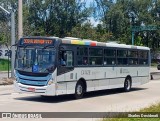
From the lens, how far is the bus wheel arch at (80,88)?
18.2 m

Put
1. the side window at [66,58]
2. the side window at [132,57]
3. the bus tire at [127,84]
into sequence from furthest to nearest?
the side window at [132,57], the bus tire at [127,84], the side window at [66,58]

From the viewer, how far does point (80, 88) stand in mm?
18391

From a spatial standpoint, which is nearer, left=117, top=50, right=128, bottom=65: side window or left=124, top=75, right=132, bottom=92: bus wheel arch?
left=117, top=50, right=128, bottom=65: side window

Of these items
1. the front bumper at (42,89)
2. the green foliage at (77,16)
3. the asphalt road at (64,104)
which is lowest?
the asphalt road at (64,104)

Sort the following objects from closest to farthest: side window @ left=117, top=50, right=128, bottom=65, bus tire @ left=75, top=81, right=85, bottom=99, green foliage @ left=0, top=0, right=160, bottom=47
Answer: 1. bus tire @ left=75, top=81, right=85, bottom=99
2. side window @ left=117, top=50, right=128, bottom=65
3. green foliage @ left=0, top=0, right=160, bottom=47

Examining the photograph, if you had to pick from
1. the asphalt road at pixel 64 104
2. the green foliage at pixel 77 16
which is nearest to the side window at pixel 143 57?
the asphalt road at pixel 64 104

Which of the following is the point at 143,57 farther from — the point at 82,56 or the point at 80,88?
the point at 80,88

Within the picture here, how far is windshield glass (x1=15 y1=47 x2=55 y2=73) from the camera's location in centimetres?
1664

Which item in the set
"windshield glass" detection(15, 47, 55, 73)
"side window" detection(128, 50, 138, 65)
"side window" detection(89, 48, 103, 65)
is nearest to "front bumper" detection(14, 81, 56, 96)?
"windshield glass" detection(15, 47, 55, 73)

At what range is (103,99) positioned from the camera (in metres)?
18.6

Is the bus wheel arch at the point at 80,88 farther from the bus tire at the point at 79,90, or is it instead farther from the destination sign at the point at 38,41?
the destination sign at the point at 38,41

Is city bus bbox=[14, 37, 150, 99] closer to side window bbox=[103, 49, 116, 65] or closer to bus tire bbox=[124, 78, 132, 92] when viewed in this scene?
side window bbox=[103, 49, 116, 65]

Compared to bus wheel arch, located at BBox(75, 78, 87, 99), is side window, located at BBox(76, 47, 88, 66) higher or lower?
higher

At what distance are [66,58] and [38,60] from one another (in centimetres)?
130
